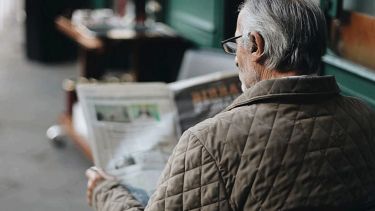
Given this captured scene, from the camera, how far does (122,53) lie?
369cm

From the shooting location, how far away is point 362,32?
2.21 m

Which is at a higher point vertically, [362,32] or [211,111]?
[362,32]

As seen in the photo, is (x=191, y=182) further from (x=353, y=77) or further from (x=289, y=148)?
(x=353, y=77)

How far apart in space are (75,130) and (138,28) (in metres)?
0.67

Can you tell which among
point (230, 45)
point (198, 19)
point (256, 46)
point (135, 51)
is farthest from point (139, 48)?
point (256, 46)

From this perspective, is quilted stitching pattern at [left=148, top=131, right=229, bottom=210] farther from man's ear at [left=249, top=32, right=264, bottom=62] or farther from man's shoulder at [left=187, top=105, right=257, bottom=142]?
man's ear at [left=249, top=32, right=264, bottom=62]

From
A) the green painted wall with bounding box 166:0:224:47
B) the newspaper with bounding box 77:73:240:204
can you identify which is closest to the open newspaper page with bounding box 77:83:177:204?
the newspaper with bounding box 77:73:240:204

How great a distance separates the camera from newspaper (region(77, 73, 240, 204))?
193cm

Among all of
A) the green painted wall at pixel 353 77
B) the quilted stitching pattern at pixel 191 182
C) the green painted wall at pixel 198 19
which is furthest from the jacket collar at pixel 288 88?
the green painted wall at pixel 198 19

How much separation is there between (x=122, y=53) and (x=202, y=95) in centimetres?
155

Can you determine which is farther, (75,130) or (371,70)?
(75,130)

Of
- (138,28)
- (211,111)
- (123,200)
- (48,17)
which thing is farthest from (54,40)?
(123,200)

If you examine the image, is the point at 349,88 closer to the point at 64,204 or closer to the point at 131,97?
the point at 131,97

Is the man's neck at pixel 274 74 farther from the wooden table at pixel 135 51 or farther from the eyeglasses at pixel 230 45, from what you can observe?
the wooden table at pixel 135 51
